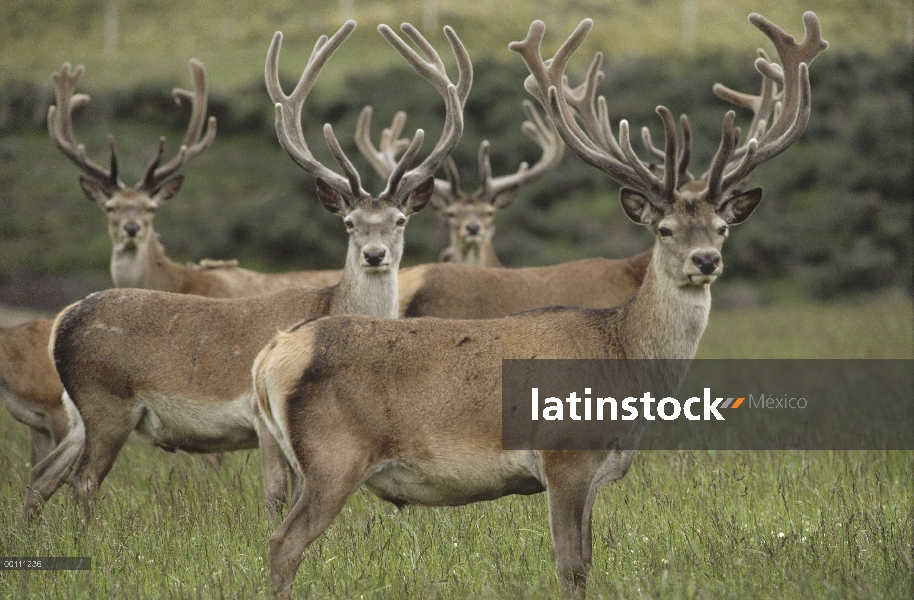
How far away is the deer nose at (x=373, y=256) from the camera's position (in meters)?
6.53

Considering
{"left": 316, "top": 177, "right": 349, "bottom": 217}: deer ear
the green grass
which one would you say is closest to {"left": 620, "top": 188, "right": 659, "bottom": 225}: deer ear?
{"left": 316, "top": 177, "right": 349, "bottom": 217}: deer ear

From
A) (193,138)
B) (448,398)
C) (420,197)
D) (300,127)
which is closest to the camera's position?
(448,398)

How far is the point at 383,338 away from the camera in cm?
478

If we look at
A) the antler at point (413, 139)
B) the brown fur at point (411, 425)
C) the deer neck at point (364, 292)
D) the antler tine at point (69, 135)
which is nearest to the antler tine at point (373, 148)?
the antler tine at point (69, 135)

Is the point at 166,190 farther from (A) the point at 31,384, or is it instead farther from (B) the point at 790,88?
(B) the point at 790,88

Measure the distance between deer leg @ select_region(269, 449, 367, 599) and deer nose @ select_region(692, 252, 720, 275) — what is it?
1869 mm

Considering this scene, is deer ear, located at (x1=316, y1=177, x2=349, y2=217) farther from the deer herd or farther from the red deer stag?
the red deer stag

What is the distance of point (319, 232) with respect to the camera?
24.7 m

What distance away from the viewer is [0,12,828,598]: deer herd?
4.62 m

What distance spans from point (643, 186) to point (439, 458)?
1896 millimetres

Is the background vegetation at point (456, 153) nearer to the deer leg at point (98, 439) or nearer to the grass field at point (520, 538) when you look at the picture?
the grass field at point (520, 538)

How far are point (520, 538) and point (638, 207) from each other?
1.86 m

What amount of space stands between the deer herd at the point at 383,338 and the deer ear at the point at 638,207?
0.4 inches

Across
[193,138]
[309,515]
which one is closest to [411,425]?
[309,515]
